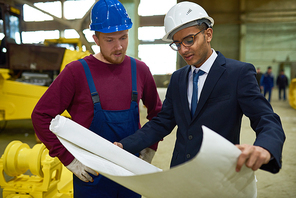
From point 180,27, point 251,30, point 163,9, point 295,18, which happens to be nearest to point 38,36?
point 163,9

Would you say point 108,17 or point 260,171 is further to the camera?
point 260,171

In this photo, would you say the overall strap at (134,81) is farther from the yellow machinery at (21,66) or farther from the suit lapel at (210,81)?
the yellow machinery at (21,66)

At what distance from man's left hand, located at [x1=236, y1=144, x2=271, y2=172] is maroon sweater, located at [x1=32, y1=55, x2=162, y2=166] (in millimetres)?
900

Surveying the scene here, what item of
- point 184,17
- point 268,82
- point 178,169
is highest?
point 184,17

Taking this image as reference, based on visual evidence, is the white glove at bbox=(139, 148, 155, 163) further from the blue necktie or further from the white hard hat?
the white hard hat

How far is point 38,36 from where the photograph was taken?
1716 cm

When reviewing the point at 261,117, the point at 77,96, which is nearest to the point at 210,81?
the point at 261,117

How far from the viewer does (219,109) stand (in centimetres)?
115

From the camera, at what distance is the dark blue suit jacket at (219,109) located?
40.4 inches

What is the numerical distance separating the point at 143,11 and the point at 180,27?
16472 millimetres

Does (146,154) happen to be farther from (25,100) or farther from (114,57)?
(25,100)

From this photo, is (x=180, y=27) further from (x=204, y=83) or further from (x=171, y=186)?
(x=171, y=186)

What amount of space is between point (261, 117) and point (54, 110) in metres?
1.14

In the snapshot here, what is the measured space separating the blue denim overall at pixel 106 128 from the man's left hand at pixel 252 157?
2.79 feet
